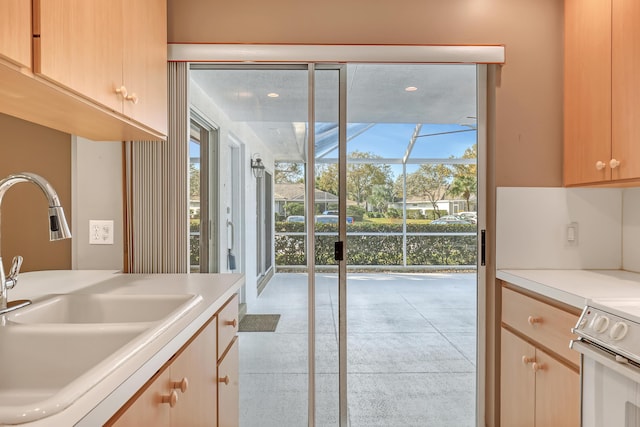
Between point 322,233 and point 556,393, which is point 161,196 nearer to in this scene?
point 322,233

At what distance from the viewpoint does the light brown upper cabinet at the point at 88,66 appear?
0.93 meters

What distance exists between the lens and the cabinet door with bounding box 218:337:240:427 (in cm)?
148

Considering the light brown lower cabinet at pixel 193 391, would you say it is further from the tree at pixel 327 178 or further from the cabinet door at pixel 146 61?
the cabinet door at pixel 146 61

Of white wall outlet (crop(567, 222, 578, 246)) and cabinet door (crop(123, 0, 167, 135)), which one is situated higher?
cabinet door (crop(123, 0, 167, 135))

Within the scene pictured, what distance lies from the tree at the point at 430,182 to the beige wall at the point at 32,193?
92.1 inches

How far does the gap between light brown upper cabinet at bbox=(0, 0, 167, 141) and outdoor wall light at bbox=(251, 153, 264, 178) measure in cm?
62

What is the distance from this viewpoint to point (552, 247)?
6.47 feet

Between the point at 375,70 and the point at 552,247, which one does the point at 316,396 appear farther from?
the point at 375,70

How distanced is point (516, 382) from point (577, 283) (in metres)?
0.55

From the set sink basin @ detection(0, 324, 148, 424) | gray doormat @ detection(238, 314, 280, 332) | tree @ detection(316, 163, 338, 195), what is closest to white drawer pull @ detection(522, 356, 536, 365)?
tree @ detection(316, 163, 338, 195)

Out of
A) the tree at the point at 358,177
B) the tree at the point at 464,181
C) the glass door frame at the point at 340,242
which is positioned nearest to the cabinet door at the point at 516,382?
the glass door frame at the point at 340,242

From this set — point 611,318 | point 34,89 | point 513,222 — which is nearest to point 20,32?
point 34,89

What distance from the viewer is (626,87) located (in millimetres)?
1527

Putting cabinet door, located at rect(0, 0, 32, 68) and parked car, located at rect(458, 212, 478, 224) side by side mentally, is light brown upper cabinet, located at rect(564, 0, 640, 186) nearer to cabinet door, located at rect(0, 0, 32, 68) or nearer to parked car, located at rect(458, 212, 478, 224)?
parked car, located at rect(458, 212, 478, 224)
